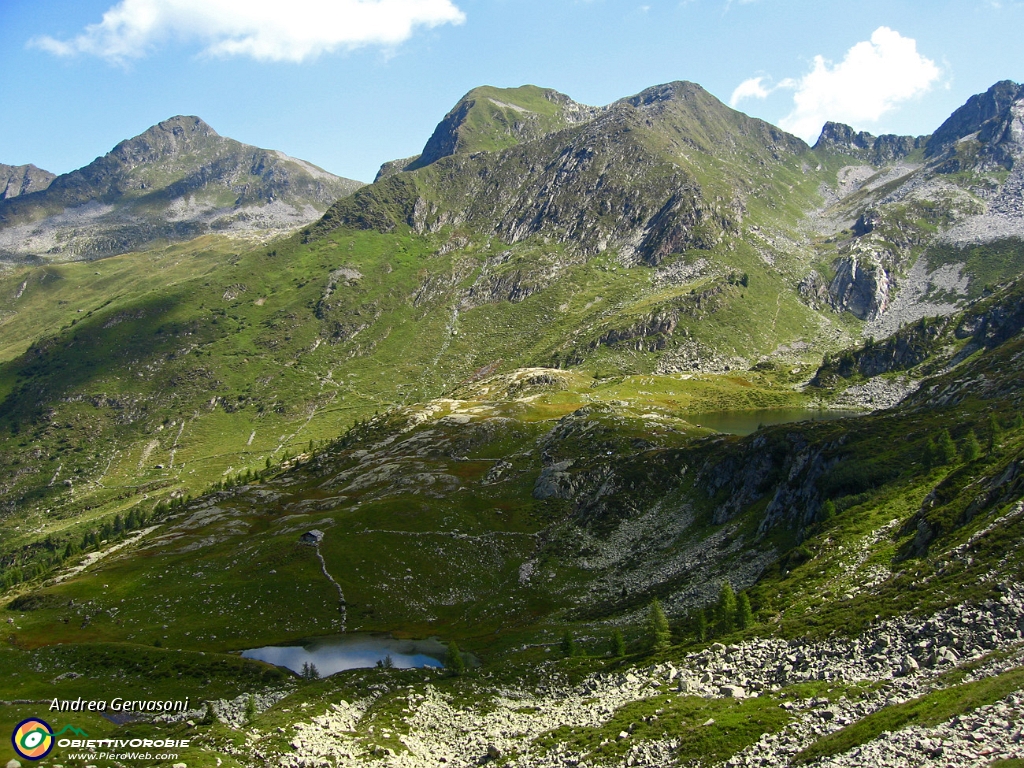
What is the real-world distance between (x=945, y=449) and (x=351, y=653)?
84.0 meters

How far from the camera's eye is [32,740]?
2026 inches

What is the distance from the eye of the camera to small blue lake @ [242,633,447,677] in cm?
8831

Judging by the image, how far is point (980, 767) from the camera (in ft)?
96.0

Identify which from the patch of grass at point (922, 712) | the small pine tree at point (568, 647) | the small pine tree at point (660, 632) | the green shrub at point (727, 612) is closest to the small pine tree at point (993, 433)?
the green shrub at point (727, 612)

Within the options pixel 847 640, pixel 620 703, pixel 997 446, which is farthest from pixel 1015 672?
pixel 997 446

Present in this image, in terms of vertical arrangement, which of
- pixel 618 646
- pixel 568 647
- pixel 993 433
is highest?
pixel 993 433

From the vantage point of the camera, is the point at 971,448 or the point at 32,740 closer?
the point at 32,740

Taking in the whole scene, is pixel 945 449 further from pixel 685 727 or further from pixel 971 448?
pixel 685 727

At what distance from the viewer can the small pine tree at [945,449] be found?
80.6 m

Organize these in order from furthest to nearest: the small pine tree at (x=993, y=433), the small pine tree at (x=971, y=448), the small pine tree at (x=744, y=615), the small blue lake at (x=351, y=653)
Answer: the small blue lake at (x=351, y=653)
the small pine tree at (x=971, y=448)
the small pine tree at (x=993, y=433)
the small pine tree at (x=744, y=615)

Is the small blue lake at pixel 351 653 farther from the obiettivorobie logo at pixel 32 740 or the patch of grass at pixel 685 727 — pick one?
the patch of grass at pixel 685 727

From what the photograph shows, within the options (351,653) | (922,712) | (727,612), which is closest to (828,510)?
(727,612)

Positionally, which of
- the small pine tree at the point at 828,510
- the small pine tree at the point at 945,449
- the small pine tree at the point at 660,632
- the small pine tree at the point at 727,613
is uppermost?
the small pine tree at the point at 945,449

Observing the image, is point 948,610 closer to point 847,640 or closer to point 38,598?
point 847,640
